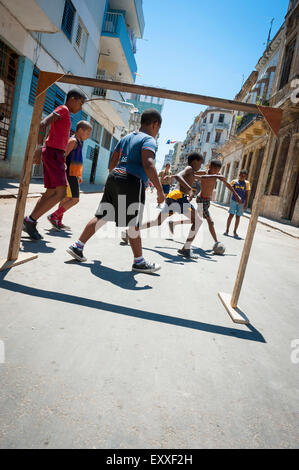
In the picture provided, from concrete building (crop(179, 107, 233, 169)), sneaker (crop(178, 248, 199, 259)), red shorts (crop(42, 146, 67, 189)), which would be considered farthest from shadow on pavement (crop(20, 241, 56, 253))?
concrete building (crop(179, 107, 233, 169))

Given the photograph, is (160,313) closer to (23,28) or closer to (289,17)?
(23,28)

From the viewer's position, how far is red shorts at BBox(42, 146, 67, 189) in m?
3.87

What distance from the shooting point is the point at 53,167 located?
3.88 meters

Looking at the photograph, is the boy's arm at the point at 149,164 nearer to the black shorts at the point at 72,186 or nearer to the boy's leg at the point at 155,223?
the boy's leg at the point at 155,223

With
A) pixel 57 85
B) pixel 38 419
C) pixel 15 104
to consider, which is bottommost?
pixel 38 419

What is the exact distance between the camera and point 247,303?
3082 millimetres

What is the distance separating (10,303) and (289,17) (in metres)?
23.5

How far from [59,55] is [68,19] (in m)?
1.79

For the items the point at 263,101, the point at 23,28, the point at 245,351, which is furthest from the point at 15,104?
the point at 263,101

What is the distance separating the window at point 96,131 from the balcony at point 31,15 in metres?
10.7

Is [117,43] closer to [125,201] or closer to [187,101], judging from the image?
[187,101]

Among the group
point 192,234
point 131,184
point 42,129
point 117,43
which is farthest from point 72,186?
point 117,43

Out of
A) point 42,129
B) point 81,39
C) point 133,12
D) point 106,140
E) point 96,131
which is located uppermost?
point 133,12

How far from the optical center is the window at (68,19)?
12400mm
